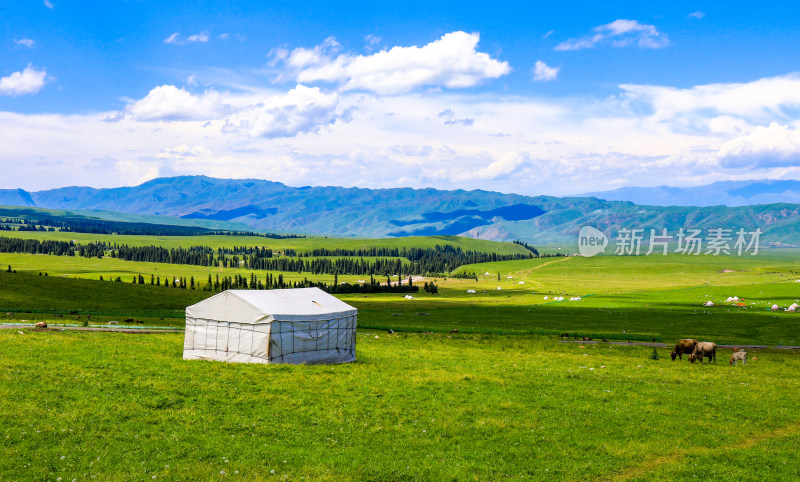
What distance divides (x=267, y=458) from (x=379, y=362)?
2103 centimetres

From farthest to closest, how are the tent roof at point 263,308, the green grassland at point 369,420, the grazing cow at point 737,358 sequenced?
the grazing cow at point 737,358 < the tent roof at point 263,308 < the green grassland at point 369,420

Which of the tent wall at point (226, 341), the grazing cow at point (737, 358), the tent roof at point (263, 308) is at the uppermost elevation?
the tent roof at point (263, 308)

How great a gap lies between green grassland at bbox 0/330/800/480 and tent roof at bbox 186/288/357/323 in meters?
3.47

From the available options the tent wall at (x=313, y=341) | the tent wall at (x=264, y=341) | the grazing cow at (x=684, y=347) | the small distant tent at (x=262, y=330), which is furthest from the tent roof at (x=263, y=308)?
the grazing cow at (x=684, y=347)

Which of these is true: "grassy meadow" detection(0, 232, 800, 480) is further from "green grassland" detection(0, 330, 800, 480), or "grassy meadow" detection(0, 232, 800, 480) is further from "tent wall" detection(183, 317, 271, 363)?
"tent wall" detection(183, 317, 271, 363)

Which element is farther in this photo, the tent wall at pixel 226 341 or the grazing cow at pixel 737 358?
the grazing cow at pixel 737 358

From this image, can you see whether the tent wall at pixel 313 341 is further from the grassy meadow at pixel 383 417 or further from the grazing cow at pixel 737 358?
the grazing cow at pixel 737 358

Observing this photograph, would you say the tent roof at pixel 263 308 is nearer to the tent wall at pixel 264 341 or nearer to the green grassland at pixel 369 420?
the tent wall at pixel 264 341

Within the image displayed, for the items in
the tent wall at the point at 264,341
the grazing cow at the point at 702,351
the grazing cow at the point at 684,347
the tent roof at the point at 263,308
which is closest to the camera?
the tent wall at the point at 264,341

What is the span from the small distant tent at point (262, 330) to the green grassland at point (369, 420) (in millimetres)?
1850

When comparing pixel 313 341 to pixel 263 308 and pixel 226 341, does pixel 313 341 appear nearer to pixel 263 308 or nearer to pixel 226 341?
pixel 263 308

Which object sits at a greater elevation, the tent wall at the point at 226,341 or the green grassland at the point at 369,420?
the tent wall at the point at 226,341

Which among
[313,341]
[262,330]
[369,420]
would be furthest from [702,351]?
[262,330]

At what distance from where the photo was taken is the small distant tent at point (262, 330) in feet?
118
